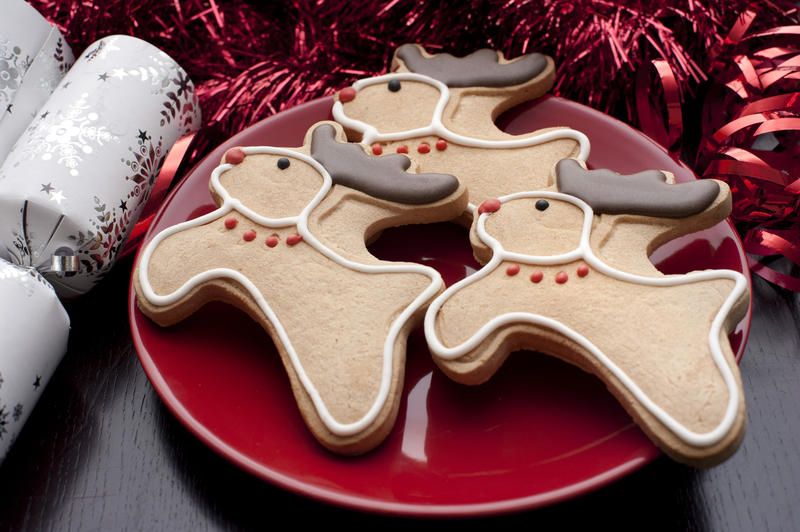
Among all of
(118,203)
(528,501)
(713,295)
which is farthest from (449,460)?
(118,203)

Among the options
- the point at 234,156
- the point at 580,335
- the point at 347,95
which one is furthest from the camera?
the point at 347,95

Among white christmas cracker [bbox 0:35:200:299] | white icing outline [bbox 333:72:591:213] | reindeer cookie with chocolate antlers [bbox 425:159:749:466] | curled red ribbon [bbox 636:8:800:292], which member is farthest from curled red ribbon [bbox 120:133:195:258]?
curled red ribbon [bbox 636:8:800:292]

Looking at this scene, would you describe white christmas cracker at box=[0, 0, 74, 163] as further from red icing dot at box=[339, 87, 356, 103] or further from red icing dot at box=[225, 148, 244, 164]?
red icing dot at box=[339, 87, 356, 103]

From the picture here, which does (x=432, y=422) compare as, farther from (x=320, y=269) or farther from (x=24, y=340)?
(x=24, y=340)

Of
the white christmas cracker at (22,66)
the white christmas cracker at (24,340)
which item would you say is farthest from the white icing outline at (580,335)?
the white christmas cracker at (22,66)

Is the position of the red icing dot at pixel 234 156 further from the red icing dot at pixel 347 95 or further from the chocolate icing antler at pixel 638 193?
the chocolate icing antler at pixel 638 193

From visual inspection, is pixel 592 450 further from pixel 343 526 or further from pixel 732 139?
pixel 732 139

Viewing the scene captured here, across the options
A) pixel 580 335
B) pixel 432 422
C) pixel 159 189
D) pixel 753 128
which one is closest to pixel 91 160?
pixel 159 189
